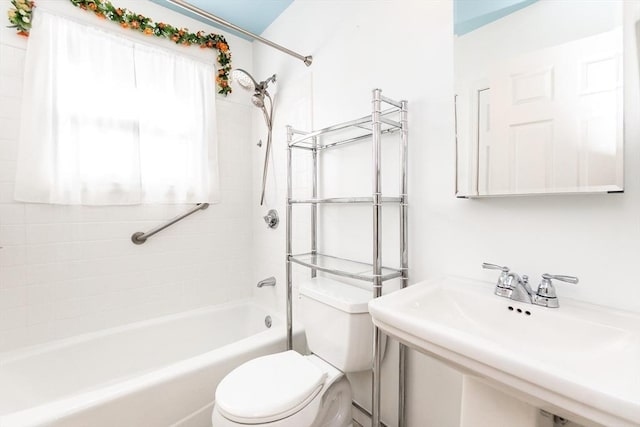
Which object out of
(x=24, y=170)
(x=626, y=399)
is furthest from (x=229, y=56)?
(x=626, y=399)

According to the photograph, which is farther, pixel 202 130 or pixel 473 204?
pixel 202 130

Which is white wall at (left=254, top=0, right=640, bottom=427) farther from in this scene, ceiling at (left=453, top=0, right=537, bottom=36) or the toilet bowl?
the toilet bowl

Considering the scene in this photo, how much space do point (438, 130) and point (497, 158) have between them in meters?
0.25

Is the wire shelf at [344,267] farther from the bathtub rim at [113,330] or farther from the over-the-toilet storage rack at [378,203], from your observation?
the bathtub rim at [113,330]

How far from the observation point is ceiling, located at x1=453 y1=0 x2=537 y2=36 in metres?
0.94

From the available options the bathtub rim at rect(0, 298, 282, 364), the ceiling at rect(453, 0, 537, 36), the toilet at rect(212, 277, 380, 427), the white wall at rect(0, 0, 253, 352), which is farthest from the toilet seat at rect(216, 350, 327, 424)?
the ceiling at rect(453, 0, 537, 36)

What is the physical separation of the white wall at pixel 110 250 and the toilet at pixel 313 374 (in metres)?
1.07

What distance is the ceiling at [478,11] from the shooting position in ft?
3.09

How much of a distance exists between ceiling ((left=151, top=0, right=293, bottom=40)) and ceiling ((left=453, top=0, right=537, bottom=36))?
49.7 inches

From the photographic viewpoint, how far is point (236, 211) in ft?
7.48

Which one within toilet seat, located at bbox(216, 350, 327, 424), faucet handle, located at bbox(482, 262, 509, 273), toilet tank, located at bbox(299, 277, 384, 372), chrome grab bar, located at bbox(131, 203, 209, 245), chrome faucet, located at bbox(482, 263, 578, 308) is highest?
chrome grab bar, located at bbox(131, 203, 209, 245)

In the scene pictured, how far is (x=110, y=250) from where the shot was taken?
178 cm

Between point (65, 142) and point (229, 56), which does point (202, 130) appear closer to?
point (229, 56)

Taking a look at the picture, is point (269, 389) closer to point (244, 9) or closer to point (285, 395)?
point (285, 395)
